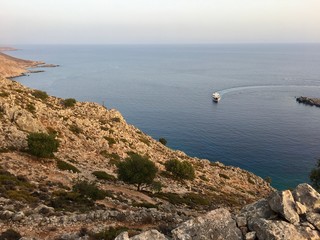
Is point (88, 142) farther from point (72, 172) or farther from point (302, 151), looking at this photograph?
point (302, 151)

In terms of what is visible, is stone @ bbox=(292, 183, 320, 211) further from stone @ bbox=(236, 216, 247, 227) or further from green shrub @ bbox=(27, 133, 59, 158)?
green shrub @ bbox=(27, 133, 59, 158)

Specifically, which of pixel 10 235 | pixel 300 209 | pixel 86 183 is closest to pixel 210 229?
pixel 300 209

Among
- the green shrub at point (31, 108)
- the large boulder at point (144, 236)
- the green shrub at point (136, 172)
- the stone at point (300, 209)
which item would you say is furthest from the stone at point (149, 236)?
the green shrub at point (31, 108)

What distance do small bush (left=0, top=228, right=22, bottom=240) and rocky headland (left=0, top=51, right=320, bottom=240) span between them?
111 mm

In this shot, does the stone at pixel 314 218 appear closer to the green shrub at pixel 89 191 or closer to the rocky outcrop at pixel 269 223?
the rocky outcrop at pixel 269 223

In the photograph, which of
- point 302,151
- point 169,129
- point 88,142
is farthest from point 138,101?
point 88,142

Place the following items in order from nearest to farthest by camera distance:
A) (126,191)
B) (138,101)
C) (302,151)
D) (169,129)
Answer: (126,191)
(302,151)
(169,129)
(138,101)

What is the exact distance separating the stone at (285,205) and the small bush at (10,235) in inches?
679

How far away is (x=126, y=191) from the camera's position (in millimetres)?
42625

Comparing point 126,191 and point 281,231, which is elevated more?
point 281,231

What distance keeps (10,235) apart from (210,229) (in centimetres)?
1377

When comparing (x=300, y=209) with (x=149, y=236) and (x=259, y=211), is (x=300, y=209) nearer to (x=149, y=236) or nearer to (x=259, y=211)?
(x=259, y=211)

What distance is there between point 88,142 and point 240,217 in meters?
45.0

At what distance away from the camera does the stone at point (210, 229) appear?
18.1m
